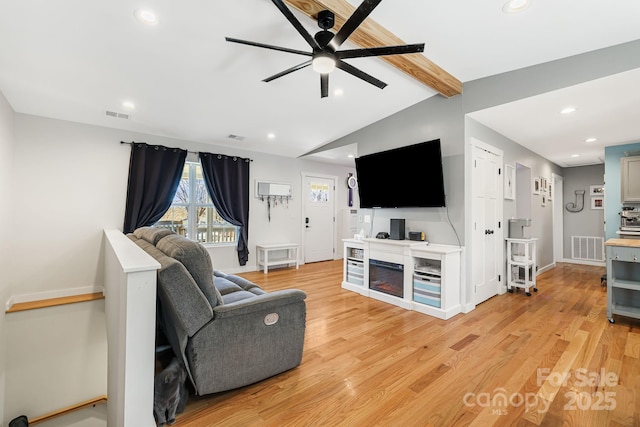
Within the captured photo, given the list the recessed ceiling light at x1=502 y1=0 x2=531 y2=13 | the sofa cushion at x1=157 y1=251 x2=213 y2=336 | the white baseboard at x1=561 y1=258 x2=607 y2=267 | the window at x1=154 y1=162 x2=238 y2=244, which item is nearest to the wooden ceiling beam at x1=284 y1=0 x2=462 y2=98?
the recessed ceiling light at x1=502 y1=0 x2=531 y2=13

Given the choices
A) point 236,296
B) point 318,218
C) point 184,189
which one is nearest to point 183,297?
point 236,296

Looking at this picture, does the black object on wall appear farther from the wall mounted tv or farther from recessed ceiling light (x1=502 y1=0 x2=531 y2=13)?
recessed ceiling light (x1=502 y1=0 x2=531 y2=13)

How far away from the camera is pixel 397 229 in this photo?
3.88 meters

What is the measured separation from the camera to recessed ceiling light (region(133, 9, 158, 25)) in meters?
2.19

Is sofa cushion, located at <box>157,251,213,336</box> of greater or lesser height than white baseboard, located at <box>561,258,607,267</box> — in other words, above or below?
above

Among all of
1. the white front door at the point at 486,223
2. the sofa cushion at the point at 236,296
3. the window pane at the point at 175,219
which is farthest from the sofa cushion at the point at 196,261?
the window pane at the point at 175,219

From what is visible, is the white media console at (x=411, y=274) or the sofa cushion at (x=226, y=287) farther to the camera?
the white media console at (x=411, y=274)

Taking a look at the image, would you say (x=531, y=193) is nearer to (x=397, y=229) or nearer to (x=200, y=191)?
(x=397, y=229)

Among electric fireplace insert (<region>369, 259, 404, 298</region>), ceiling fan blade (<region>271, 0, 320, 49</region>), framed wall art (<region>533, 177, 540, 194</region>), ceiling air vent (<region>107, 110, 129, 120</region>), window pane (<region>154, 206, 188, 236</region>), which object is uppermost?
ceiling air vent (<region>107, 110, 129, 120</region>)

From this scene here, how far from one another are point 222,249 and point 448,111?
433 centimetres

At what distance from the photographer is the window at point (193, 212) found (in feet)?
15.9

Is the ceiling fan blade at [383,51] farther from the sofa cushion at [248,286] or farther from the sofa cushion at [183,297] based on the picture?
the sofa cushion at [248,286]

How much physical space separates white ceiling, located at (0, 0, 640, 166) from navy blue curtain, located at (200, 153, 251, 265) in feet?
2.69

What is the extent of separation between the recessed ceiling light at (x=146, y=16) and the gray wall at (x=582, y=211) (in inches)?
339
